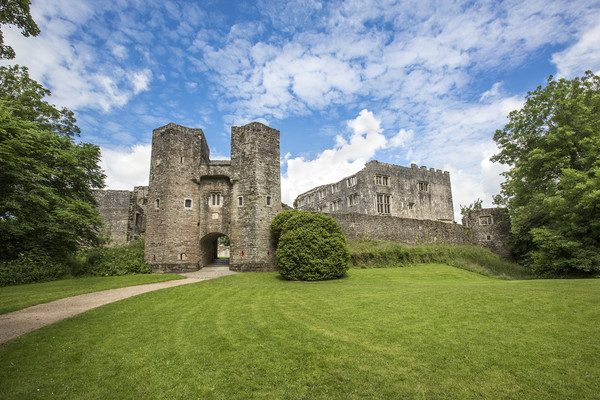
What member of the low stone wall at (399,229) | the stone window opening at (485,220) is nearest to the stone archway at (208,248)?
the low stone wall at (399,229)

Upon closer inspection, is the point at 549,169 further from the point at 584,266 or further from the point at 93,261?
the point at 93,261

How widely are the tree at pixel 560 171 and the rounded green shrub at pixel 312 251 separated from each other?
13.0 metres

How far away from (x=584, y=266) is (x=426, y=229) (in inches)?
575

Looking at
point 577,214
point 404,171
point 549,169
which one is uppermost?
point 404,171

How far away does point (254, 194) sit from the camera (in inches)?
906

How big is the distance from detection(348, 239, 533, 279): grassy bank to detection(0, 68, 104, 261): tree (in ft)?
62.4

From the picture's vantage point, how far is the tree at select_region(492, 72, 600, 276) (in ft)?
56.5

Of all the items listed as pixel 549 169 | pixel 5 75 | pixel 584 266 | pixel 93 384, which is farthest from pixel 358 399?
pixel 5 75

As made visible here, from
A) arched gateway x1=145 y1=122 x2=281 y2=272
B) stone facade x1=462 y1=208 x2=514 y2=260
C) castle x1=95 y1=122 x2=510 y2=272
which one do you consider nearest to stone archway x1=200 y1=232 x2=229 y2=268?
castle x1=95 y1=122 x2=510 y2=272

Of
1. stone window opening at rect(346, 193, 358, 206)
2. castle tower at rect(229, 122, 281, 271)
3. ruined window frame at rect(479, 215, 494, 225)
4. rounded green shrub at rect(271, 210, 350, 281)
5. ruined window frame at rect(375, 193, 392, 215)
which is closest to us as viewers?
rounded green shrub at rect(271, 210, 350, 281)

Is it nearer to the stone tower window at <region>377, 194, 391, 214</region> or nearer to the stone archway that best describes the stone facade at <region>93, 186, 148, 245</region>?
the stone archway

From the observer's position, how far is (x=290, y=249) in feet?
57.7

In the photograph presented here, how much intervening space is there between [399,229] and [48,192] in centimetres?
2704

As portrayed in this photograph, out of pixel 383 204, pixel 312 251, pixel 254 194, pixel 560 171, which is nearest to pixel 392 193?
pixel 383 204
